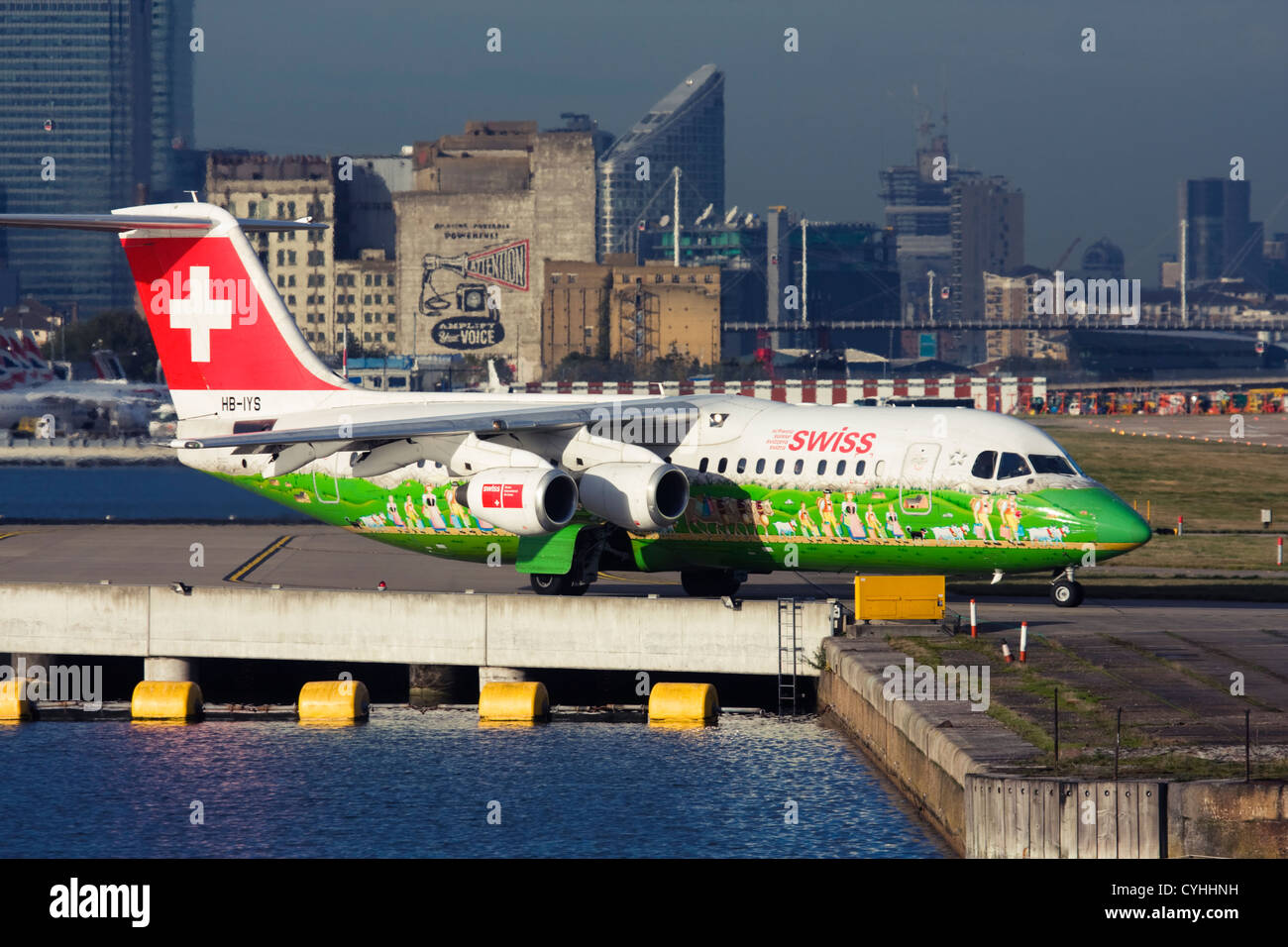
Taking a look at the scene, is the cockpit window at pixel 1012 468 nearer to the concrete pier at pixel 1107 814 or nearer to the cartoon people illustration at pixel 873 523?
the cartoon people illustration at pixel 873 523

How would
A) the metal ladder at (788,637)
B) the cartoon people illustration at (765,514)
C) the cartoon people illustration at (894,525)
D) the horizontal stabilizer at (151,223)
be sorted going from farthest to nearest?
the horizontal stabilizer at (151,223), the cartoon people illustration at (765,514), the cartoon people illustration at (894,525), the metal ladder at (788,637)

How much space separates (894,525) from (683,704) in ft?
20.6

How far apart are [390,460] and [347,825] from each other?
43.2 ft

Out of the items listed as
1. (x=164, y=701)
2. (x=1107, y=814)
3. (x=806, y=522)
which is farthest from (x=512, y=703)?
(x=1107, y=814)

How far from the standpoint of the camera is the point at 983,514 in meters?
40.1

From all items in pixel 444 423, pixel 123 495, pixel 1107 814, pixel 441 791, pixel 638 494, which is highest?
pixel 444 423

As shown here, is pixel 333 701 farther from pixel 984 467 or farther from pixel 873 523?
pixel 984 467

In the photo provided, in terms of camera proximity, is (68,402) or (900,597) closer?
(900,597)

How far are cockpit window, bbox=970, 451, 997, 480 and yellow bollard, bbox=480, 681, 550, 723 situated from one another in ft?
36.3

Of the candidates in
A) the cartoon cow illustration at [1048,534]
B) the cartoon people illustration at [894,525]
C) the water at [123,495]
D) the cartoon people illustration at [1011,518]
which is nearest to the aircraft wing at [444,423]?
the cartoon people illustration at [894,525]

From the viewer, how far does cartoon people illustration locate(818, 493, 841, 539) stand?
4138 cm

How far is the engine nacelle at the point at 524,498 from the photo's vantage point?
41.8 meters

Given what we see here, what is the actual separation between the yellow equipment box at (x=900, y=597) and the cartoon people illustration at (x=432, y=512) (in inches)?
438
